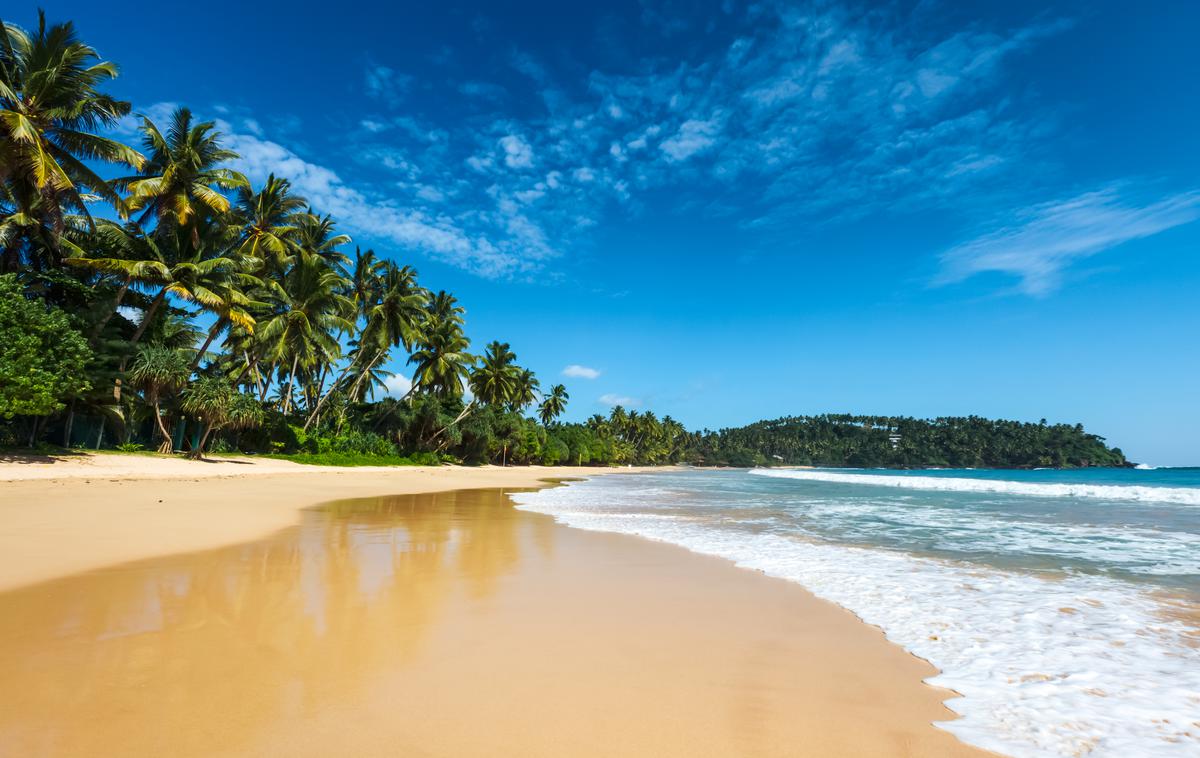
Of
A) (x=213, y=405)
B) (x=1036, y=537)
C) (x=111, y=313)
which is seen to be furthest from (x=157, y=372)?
(x=1036, y=537)

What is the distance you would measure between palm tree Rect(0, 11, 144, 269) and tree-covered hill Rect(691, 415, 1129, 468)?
144m

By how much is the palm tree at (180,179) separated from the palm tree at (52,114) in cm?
322

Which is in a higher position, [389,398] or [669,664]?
[389,398]

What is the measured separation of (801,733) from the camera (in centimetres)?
289

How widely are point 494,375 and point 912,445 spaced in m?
151

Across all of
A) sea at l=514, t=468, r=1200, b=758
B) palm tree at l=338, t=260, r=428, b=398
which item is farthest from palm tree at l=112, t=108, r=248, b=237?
sea at l=514, t=468, r=1200, b=758

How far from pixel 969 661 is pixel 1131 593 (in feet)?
Answer: 12.9

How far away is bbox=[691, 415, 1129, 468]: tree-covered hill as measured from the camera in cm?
14812

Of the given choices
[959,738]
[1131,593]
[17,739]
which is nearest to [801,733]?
[959,738]

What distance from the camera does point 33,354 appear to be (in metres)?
16.3

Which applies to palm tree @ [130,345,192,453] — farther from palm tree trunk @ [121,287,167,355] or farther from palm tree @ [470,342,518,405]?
palm tree @ [470,342,518,405]

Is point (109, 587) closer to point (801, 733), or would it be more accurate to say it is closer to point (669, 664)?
point (669, 664)

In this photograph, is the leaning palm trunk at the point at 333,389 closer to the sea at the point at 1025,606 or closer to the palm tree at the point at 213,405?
the palm tree at the point at 213,405

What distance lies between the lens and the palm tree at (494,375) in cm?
5428
